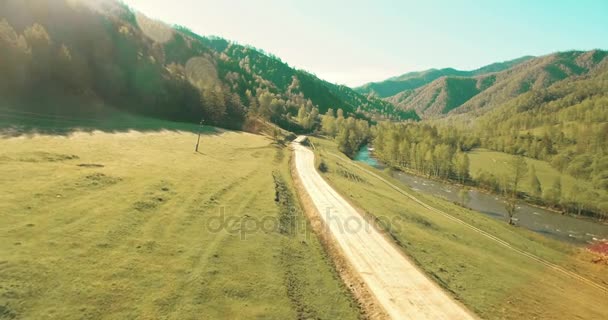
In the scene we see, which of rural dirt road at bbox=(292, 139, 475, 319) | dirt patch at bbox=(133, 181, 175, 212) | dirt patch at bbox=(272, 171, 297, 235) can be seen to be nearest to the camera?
rural dirt road at bbox=(292, 139, 475, 319)

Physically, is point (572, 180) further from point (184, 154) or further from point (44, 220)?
point (44, 220)

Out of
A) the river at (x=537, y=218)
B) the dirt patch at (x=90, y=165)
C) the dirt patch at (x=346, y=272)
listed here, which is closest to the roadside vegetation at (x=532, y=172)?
the river at (x=537, y=218)

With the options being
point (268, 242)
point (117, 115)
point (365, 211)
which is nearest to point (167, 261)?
point (268, 242)

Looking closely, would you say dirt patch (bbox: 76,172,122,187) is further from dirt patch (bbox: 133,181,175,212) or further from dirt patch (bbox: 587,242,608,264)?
dirt patch (bbox: 587,242,608,264)

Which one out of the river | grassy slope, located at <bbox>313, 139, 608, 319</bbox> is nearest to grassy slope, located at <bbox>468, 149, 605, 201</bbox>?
the river

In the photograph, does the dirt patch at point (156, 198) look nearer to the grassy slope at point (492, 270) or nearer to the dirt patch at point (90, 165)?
the dirt patch at point (90, 165)

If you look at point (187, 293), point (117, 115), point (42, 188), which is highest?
point (117, 115)
